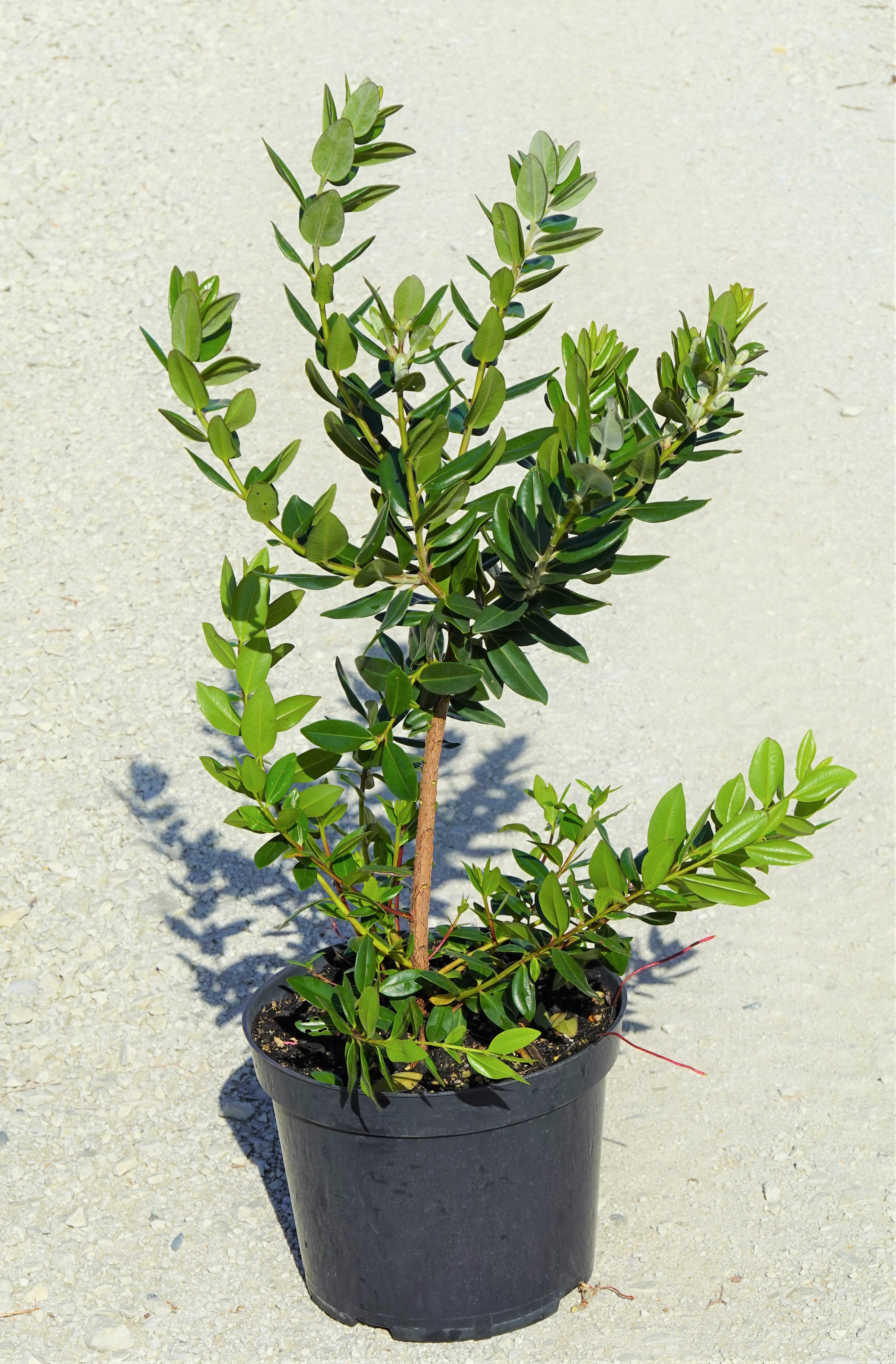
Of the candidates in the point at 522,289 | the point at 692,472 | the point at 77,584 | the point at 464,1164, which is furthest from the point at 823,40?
the point at 464,1164

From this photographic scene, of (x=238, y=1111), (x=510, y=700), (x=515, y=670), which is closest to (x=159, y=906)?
(x=238, y=1111)

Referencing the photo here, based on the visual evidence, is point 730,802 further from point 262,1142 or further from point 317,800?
point 262,1142

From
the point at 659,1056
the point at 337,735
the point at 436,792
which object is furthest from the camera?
the point at 659,1056

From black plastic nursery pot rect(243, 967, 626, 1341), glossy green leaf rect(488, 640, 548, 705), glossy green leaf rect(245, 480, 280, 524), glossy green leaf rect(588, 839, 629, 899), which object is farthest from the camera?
black plastic nursery pot rect(243, 967, 626, 1341)

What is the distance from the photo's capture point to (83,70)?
233 inches

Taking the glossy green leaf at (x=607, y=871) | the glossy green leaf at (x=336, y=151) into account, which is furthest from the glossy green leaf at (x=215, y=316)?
the glossy green leaf at (x=607, y=871)

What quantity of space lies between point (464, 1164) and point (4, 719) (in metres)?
2.21

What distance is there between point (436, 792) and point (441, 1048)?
336 mm

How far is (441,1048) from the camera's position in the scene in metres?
1.66

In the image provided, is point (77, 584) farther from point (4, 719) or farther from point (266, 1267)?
point (266, 1267)

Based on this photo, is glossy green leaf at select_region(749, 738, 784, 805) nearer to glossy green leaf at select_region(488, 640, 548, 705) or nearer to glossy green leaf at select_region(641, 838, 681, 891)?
glossy green leaf at select_region(641, 838, 681, 891)

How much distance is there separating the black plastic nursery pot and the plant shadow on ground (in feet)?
1.47

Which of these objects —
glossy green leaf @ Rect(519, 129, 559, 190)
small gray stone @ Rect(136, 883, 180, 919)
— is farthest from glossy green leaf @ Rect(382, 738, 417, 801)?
small gray stone @ Rect(136, 883, 180, 919)

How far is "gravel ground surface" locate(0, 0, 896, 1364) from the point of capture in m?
2.10
